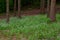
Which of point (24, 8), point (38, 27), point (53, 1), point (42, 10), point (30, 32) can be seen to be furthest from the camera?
point (24, 8)

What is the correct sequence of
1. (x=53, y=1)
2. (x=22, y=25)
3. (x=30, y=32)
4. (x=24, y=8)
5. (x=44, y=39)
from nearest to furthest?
(x=44, y=39) < (x=30, y=32) < (x=22, y=25) < (x=53, y=1) < (x=24, y=8)

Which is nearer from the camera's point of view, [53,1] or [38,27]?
[38,27]

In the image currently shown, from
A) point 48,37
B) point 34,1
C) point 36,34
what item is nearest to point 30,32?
point 36,34

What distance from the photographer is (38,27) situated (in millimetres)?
12125

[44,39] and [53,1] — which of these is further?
[53,1]

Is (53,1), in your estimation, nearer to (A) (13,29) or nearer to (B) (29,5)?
(A) (13,29)

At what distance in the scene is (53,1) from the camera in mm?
14961

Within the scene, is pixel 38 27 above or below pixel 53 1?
below

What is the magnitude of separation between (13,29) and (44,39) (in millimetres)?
2705

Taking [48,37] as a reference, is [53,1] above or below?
above

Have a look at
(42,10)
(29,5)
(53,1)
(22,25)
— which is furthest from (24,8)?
(22,25)

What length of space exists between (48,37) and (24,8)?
1624 centimetres

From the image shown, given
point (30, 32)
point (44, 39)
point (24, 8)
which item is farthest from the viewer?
point (24, 8)

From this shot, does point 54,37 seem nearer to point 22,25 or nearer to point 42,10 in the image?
point 22,25
